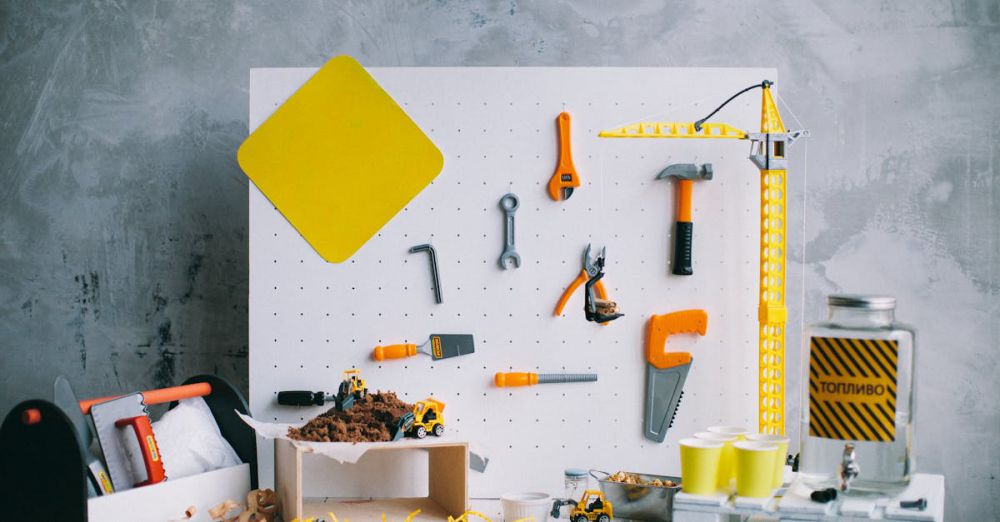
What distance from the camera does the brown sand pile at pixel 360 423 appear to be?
75.9 inches

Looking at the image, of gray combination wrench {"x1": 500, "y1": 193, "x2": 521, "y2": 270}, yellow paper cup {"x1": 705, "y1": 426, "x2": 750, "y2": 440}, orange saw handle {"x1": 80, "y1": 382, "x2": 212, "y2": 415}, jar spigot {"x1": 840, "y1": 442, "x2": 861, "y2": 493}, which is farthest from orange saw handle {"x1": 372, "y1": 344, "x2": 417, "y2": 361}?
jar spigot {"x1": 840, "y1": 442, "x2": 861, "y2": 493}

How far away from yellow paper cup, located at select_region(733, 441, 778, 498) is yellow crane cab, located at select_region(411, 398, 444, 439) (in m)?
0.81

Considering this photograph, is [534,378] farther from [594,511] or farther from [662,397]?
[594,511]

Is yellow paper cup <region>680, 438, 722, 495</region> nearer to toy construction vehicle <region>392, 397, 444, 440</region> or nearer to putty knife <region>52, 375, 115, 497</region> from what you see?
toy construction vehicle <region>392, 397, 444, 440</region>

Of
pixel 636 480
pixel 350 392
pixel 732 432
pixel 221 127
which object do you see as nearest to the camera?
pixel 732 432

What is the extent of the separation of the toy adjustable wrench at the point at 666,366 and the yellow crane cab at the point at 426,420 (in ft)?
1.75

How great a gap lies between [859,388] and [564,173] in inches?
40.6

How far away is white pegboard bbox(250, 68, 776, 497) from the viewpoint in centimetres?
224

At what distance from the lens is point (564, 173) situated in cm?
223

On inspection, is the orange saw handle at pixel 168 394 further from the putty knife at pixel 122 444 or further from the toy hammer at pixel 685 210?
the toy hammer at pixel 685 210

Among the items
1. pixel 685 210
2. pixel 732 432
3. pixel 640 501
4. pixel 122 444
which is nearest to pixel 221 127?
pixel 122 444

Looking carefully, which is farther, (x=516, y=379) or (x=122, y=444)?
(x=516, y=379)

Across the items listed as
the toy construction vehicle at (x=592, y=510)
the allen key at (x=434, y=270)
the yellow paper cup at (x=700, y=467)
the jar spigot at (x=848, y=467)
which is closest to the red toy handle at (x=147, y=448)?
the allen key at (x=434, y=270)

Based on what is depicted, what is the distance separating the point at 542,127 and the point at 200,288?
112cm
